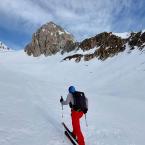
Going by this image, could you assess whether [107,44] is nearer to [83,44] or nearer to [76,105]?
[83,44]

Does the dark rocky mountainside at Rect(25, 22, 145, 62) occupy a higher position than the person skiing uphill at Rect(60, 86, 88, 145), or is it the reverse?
the dark rocky mountainside at Rect(25, 22, 145, 62)

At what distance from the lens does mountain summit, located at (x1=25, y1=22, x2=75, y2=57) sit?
398ft

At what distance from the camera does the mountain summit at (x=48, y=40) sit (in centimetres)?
12138

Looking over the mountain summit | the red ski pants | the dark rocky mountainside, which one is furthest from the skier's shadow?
the mountain summit

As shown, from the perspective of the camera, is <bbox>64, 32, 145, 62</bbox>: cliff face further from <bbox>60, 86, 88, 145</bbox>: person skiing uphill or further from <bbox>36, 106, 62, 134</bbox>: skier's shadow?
<bbox>60, 86, 88, 145</bbox>: person skiing uphill

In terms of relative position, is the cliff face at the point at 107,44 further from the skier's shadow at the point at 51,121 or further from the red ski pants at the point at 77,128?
the red ski pants at the point at 77,128

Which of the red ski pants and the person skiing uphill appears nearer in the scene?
the red ski pants

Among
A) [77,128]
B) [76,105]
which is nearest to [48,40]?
[76,105]

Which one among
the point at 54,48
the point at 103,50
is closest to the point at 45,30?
the point at 54,48

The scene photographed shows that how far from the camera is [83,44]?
88125mm

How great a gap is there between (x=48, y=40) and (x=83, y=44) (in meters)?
42.9

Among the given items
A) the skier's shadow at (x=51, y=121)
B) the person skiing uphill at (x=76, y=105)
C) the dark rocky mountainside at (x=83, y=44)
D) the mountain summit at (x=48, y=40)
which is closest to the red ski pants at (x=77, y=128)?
the person skiing uphill at (x=76, y=105)

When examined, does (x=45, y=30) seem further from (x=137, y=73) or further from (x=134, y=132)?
(x=134, y=132)

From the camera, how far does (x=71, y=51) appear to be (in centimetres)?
9562
